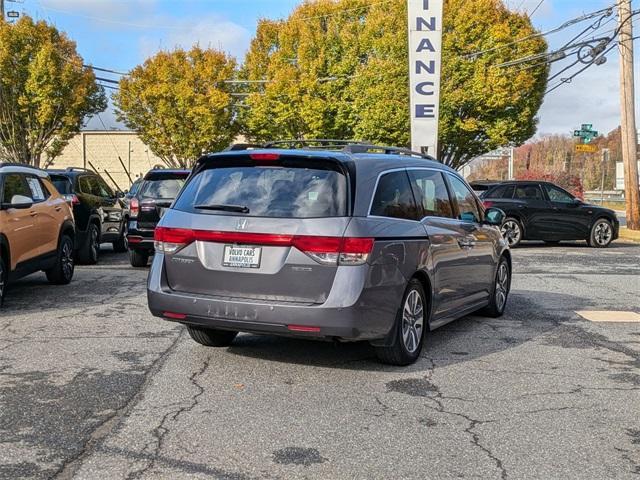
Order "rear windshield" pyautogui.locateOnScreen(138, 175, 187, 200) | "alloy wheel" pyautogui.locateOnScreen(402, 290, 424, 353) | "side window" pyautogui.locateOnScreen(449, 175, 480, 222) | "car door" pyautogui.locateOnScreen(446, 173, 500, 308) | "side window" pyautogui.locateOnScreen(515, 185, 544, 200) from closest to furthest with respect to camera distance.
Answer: "alloy wheel" pyautogui.locateOnScreen(402, 290, 424, 353)
"car door" pyautogui.locateOnScreen(446, 173, 500, 308)
"side window" pyautogui.locateOnScreen(449, 175, 480, 222)
"rear windshield" pyautogui.locateOnScreen(138, 175, 187, 200)
"side window" pyautogui.locateOnScreen(515, 185, 544, 200)

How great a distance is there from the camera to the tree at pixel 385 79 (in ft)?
114

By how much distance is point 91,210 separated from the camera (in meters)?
14.2

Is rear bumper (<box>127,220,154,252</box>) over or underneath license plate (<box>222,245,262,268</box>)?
underneath

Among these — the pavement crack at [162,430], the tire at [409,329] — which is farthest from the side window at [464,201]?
the pavement crack at [162,430]

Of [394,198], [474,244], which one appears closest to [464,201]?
[474,244]

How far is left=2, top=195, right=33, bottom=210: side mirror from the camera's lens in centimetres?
903

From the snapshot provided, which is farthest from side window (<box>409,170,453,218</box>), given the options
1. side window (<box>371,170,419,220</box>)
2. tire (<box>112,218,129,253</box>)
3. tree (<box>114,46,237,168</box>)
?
tree (<box>114,46,237,168</box>)

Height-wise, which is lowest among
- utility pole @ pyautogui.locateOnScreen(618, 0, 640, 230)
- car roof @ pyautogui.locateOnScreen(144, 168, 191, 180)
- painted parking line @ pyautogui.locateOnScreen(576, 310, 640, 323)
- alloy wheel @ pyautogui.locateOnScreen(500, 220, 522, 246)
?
painted parking line @ pyautogui.locateOnScreen(576, 310, 640, 323)

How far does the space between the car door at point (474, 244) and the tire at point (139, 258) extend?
6783mm

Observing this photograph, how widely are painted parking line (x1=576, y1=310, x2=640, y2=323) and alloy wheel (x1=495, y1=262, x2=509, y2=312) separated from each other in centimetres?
94

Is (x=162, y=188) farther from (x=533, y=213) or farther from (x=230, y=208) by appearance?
(x=533, y=213)

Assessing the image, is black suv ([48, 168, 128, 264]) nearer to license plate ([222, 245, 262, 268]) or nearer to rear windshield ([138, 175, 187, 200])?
rear windshield ([138, 175, 187, 200])

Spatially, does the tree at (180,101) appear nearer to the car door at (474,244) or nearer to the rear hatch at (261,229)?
the car door at (474,244)

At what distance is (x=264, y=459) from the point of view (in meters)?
4.14
